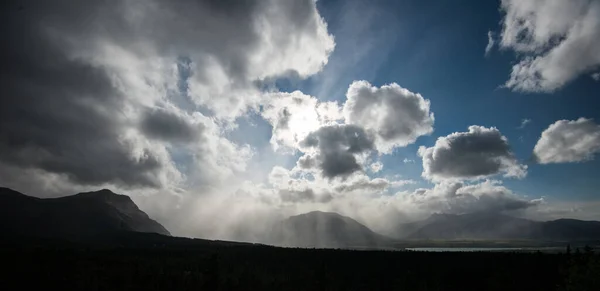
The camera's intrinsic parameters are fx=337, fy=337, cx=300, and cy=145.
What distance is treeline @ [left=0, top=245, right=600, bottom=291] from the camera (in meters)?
121

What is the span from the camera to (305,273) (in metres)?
160

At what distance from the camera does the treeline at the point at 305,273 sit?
397 feet

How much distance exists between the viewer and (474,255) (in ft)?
595

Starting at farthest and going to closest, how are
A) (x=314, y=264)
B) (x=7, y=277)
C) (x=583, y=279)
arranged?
(x=314, y=264), (x=7, y=277), (x=583, y=279)

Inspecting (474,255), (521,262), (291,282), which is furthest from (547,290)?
(291,282)

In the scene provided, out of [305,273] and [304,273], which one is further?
[304,273]

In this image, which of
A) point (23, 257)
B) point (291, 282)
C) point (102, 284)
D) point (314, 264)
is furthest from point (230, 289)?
point (23, 257)

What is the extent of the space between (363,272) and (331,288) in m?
39.0

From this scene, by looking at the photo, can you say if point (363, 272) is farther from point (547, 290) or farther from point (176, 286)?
point (176, 286)

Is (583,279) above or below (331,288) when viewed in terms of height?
above

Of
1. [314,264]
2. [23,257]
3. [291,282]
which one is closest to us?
[291,282]

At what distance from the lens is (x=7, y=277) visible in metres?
118

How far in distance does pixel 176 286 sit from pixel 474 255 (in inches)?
5946

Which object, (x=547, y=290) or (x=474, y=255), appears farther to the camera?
(x=474, y=255)
